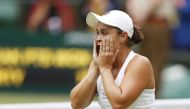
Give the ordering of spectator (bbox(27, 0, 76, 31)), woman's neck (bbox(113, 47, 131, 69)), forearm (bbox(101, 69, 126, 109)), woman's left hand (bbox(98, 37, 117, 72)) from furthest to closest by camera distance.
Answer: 1. spectator (bbox(27, 0, 76, 31))
2. woman's neck (bbox(113, 47, 131, 69))
3. woman's left hand (bbox(98, 37, 117, 72))
4. forearm (bbox(101, 69, 126, 109))

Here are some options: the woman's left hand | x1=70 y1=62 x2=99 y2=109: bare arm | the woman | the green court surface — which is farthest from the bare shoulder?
the green court surface

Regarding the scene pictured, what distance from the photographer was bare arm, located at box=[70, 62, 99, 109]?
5.99 metres

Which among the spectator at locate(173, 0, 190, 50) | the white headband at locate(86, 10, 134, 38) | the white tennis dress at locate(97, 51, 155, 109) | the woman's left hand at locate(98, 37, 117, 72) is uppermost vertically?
the white headband at locate(86, 10, 134, 38)

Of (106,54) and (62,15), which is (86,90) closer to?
(106,54)

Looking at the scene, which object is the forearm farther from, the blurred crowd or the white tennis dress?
the blurred crowd

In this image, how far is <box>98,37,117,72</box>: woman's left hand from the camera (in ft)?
19.0

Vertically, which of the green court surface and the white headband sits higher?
the white headband

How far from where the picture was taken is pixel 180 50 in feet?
43.1

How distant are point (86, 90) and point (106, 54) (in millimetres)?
321

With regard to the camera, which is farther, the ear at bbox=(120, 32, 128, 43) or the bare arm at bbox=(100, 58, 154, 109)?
the ear at bbox=(120, 32, 128, 43)

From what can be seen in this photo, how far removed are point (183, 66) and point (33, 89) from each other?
209 centimetres

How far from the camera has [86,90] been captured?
6.00 meters

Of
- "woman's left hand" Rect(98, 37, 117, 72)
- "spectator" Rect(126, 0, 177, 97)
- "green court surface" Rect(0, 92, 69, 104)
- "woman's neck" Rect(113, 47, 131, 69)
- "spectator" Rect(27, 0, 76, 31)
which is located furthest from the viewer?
"spectator" Rect(27, 0, 76, 31)

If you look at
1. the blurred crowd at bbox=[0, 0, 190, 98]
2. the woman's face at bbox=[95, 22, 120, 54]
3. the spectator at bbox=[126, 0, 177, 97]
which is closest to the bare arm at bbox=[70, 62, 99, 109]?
the woman's face at bbox=[95, 22, 120, 54]
